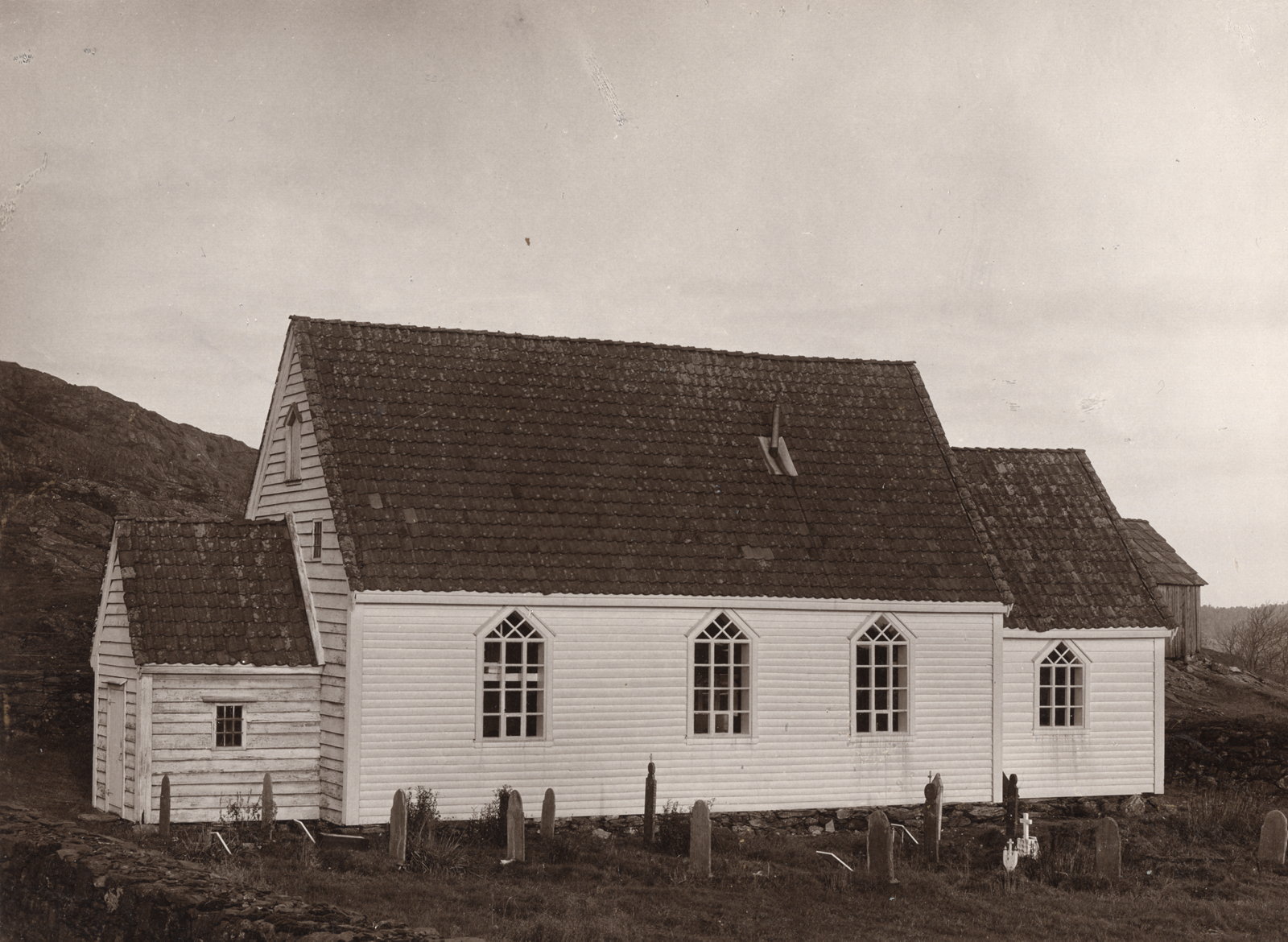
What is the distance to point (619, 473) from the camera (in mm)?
27562

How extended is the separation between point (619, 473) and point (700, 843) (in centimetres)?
852

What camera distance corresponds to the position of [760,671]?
26750mm

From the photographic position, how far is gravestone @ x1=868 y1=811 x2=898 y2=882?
1994 cm

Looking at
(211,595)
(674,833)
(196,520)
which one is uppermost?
(196,520)

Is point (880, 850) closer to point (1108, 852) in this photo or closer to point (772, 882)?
point (772, 882)

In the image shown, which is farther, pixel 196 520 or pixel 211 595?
pixel 196 520

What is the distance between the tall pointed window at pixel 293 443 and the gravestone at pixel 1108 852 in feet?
47.8

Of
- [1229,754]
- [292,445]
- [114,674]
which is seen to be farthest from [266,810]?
[1229,754]

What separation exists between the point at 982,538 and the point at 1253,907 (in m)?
11.0

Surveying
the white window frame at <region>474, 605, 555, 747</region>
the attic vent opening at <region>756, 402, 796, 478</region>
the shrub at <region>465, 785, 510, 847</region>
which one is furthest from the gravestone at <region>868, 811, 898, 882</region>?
the attic vent opening at <region>756, 402, 796, 478</region>

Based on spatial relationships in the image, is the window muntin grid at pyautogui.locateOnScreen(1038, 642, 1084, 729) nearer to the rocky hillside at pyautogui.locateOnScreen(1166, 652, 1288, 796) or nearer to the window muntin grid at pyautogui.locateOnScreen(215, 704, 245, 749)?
the rocky hillside at pyautogui.locateOnScreen(1166, 652, 1288, 796)

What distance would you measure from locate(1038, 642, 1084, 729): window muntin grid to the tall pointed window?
14770 millimetres

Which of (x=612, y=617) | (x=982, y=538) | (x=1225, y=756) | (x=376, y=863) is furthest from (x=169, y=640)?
(x=1225, y=756)

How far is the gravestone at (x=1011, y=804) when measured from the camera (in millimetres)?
24328
